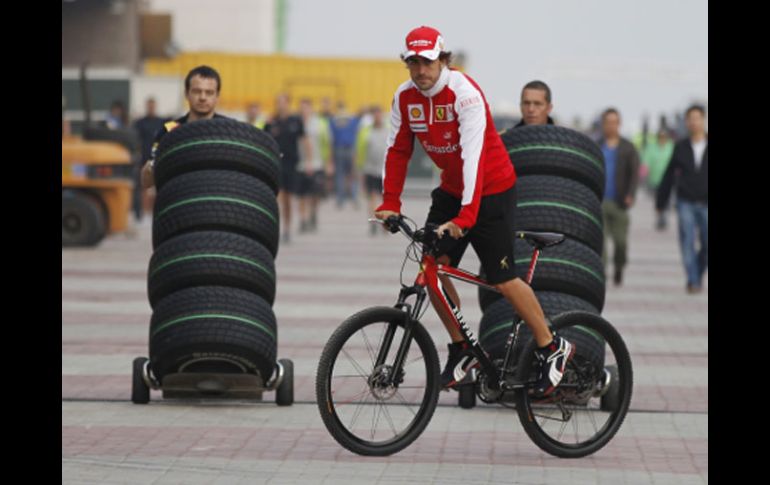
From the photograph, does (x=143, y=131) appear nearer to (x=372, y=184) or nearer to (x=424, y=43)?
(x=372, y=184)

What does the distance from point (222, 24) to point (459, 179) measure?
71.5m

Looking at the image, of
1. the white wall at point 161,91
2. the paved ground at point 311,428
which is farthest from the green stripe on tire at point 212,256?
the white wall at point 161,91

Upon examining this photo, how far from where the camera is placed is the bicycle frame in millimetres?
7684

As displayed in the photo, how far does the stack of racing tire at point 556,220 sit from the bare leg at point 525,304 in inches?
45.2

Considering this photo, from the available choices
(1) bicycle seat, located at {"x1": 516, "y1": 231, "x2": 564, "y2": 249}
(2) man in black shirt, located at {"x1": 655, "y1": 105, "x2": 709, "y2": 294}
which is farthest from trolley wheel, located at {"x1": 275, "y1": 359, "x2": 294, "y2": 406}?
(2) man in black shirt, located at {"x1": 655, "y1": 105, "x2": 709, "y2": 294}

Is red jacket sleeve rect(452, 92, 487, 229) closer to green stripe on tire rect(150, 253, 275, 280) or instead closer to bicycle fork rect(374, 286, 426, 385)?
bicycle fork rect(374, 286, 426, 385)

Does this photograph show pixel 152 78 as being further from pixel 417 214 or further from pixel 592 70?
pixel 592 70

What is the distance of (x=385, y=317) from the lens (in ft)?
25.0

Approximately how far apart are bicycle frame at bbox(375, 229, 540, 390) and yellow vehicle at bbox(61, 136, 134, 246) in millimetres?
13306

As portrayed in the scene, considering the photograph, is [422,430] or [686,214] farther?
[686,214]
